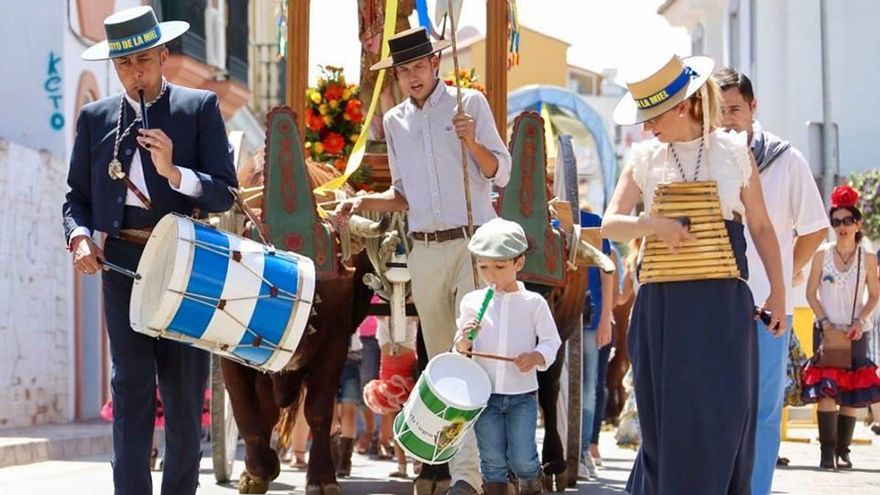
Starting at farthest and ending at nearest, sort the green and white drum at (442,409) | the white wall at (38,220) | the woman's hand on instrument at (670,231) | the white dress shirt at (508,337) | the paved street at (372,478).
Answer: the white wall at (38,220) < the paved street at (372,478) < the white dress shirt at (508,337) < the green and white drum at (442,409) < the woman's hand on instrument at (670,231)

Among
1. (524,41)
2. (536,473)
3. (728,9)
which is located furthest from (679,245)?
(524,41)

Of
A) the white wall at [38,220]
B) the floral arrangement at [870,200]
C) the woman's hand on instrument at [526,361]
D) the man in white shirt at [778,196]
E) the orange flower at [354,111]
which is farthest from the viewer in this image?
the floral arrangement at [870,200]

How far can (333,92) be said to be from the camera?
1291cm

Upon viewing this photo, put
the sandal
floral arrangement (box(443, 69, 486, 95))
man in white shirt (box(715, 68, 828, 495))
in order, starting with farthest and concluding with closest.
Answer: the sandal, floral arrangement (box(443, 69, 486, 95)), man in white shirt (box(715, 68, 828, 495))

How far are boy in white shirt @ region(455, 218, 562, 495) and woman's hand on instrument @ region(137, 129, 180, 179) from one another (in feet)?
7.29

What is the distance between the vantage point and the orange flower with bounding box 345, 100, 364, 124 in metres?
12.8

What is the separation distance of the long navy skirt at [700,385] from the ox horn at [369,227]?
356 centimetres

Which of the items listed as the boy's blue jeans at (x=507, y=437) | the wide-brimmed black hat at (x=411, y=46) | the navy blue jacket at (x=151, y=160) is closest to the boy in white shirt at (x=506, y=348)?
the boy's blue jeans at (x=507, y=437)

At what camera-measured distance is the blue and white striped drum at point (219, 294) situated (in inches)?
288

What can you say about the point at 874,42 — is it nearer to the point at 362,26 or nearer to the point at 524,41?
the point at 362,26

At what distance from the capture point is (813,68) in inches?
1690

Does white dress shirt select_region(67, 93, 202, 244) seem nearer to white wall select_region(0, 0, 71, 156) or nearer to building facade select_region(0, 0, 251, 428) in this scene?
building facade select_region(0, 0, 251, 428)

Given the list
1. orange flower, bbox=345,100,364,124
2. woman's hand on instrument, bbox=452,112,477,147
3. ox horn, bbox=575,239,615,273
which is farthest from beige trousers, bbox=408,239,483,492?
orange flower, bbox=345,100,364,124

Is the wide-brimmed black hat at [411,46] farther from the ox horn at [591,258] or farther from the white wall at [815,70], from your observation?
the white wall at [815,70]
